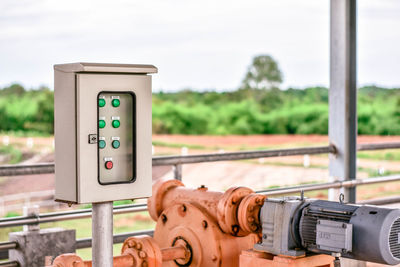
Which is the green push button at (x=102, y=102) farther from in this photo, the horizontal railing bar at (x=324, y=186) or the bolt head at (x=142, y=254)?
the horizontal railing bar at (x=324, y=186)

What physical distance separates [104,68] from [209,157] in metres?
Answer: 2.18

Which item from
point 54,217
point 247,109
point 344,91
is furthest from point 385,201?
point 247,109

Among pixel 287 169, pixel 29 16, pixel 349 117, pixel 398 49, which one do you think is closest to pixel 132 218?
pixel 287 169

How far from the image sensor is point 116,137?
2539 millimetres

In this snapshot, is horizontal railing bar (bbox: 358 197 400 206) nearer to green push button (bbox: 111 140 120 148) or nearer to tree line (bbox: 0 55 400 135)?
green push button (bbox: 111 140 120 148)

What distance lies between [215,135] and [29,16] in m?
8.66

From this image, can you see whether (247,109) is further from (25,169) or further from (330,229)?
Result: (330,229)

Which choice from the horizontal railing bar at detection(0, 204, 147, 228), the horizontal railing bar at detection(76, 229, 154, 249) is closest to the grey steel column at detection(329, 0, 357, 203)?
the horizontal railing bar at detection(76, 229, 154, 249)

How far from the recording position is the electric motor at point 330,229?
2811 mm

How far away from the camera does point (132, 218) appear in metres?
23.2

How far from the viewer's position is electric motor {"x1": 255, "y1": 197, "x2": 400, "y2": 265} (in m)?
2.81

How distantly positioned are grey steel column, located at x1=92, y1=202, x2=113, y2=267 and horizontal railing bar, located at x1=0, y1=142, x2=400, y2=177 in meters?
1.34

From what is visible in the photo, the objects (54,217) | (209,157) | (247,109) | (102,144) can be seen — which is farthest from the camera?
(247,109)

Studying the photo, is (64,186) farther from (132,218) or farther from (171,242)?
(132,218)
